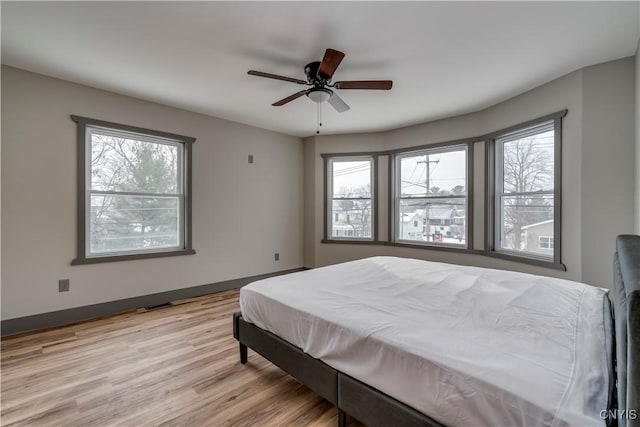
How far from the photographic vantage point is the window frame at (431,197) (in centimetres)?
413

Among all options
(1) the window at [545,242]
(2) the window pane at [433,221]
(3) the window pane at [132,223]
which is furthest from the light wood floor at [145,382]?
(2) the window pane at [433,221]

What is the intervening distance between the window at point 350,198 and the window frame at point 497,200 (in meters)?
1.79

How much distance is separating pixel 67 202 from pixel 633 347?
4248 millimetres

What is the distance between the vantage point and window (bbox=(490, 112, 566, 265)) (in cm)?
317

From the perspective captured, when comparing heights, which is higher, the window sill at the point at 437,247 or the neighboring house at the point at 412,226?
the neighboring house at the point at 412,226

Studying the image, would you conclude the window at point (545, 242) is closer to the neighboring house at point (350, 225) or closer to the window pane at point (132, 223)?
the neighboring house at point (350, 225)

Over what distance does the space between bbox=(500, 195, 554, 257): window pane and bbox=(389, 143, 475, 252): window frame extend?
1.40 feet

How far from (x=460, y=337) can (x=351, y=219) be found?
12.8 ft

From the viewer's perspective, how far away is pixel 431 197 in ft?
15.1

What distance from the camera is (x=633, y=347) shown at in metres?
0.68

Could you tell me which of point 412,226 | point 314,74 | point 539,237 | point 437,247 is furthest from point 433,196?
point 314,74

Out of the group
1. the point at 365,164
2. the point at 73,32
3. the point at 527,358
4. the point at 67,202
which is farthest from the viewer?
the point at 365,164

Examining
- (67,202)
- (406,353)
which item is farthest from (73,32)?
(406,353)

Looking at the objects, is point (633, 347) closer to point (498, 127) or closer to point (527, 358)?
point (527, 358)
